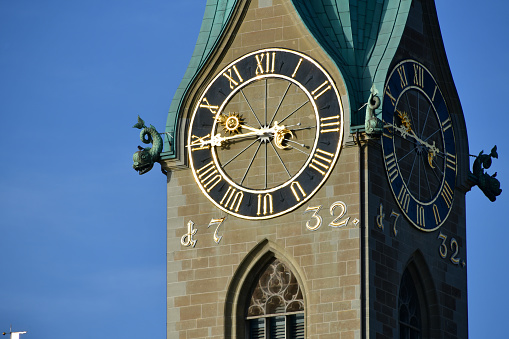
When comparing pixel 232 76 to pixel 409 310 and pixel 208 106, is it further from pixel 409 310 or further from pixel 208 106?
pixel 409 310

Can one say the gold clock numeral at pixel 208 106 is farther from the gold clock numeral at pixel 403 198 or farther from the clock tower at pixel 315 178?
the gold clock numeral at pixel 403 198

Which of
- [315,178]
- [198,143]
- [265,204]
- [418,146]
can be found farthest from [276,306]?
[418,146]

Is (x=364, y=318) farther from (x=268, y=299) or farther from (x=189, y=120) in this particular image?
(x=189, y=120)

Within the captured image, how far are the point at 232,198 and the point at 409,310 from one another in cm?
475

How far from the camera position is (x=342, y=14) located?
65250mm

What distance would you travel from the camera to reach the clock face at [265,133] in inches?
2505

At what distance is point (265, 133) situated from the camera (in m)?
64.2

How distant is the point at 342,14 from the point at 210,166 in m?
4.65

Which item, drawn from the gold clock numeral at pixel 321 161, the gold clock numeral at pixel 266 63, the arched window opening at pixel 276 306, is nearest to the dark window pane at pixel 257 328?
the arched window opening at pixel 276 306

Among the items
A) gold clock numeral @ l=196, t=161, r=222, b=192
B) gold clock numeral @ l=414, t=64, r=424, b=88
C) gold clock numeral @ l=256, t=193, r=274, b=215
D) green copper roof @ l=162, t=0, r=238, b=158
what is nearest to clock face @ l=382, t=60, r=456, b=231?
gold clock numeral @ l=414, t=64, r=424, b=88

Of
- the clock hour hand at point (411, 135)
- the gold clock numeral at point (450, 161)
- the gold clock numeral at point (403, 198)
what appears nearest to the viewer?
the gold clock numeral at point (403, 198)

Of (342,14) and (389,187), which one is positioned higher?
(342,14)

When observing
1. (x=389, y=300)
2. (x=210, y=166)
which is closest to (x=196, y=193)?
(x=210, y=166)

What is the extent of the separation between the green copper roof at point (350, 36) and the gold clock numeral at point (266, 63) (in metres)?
1.11
